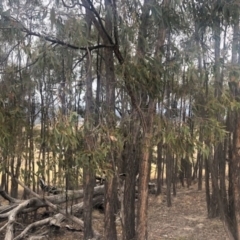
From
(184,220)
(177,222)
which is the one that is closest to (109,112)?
(177,222)

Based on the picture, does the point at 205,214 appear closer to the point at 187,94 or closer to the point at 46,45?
the point at 187,94

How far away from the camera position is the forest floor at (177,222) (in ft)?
24.7

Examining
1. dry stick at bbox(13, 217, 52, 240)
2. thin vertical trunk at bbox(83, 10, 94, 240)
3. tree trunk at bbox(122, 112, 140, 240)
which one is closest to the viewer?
thin vertical trunk at bbox(83, 10, 94, 240)

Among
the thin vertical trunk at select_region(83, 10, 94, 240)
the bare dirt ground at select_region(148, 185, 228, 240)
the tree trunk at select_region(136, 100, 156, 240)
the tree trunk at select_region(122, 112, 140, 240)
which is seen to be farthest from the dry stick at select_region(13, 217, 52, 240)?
the tree trunk at select_region(136, 100, 156, 240)

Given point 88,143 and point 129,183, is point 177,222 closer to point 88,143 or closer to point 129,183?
point 129,183

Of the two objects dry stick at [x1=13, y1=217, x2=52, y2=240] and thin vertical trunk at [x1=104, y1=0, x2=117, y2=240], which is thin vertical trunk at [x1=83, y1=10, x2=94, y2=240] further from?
dry stick at [x1=13, y1=217, x2=52, y2=240]

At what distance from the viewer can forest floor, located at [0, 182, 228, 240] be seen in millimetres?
7516

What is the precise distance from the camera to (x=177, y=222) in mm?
8602

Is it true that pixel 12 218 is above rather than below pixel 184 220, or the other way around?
above

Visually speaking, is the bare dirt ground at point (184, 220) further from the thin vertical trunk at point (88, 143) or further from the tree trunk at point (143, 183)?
the tree trunk at point (143, 183)

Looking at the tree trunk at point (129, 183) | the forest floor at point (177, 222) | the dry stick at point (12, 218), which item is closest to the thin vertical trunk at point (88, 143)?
the tree trunk at point (129, 183)

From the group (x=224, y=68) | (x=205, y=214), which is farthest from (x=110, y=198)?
(x=205, y=214)

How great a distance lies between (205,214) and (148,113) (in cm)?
507

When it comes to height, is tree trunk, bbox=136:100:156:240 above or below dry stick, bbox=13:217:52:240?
above
